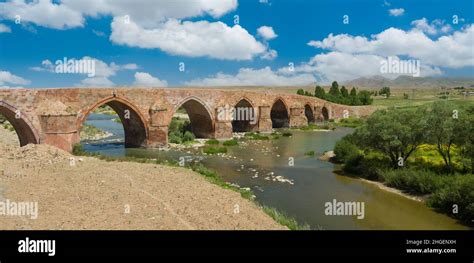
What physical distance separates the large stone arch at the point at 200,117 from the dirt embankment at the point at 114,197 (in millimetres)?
18483

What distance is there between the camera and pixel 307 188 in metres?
19.7

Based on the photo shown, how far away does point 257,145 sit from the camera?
3591 cm

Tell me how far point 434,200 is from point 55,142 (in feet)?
72.3

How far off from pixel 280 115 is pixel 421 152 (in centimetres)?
3055

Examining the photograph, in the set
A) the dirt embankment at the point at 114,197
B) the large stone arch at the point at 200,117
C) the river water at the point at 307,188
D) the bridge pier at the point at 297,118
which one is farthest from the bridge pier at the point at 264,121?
the dirt embankment at the point at 114,197

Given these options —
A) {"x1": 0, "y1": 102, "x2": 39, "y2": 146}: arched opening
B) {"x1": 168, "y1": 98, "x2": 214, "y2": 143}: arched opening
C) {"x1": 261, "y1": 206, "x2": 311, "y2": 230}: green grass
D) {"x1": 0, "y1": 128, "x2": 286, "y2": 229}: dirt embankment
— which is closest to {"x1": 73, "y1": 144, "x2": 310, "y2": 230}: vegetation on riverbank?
{"x1": 261, "y1": 206, "x2": 311, "y2": 230}: green grass

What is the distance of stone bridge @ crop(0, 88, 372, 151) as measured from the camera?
25578mm

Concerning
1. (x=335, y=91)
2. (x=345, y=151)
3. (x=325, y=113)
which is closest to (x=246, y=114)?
(x=345, y=151)

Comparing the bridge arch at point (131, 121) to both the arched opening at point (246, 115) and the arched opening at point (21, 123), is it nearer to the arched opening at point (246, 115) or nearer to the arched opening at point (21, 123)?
the arched opening at point (21, 123)

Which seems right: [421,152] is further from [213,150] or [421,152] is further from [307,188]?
[213,150]

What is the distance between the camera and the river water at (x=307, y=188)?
15.0 m
